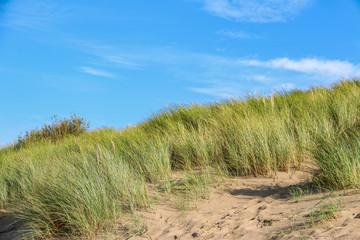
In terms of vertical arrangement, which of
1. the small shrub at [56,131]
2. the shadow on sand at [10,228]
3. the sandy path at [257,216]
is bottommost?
the sandy path at [257,216]

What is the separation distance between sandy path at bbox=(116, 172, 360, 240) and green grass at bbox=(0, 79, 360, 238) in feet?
0.75

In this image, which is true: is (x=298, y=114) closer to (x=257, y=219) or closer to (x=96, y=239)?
(x=257, y=219)

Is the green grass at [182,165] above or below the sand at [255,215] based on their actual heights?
above

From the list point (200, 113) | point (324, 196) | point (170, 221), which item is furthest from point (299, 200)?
point (200, 113)

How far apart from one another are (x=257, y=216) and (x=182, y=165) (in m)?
1.73

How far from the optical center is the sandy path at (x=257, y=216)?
2.75 metres

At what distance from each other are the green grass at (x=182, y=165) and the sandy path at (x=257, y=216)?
228mm

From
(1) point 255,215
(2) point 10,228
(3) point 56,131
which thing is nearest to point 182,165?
(1) point 255,215

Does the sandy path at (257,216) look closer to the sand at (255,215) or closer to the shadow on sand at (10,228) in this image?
the sand at (255,215)

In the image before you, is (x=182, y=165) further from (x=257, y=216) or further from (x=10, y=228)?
(x=10, y=228)

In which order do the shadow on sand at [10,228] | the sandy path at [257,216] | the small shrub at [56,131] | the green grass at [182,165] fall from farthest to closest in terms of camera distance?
the small shrub at [56,131], the shadow on sand at [10,228], the green grass at [182,165], the sandy path at [257,216]

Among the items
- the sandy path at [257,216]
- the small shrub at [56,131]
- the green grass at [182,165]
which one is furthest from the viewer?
the small shrub at [56,131]

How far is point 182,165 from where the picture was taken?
4.80 metres

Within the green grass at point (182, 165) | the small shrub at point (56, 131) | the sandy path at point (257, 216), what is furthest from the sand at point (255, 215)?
the small shrub at point (56, 131)
